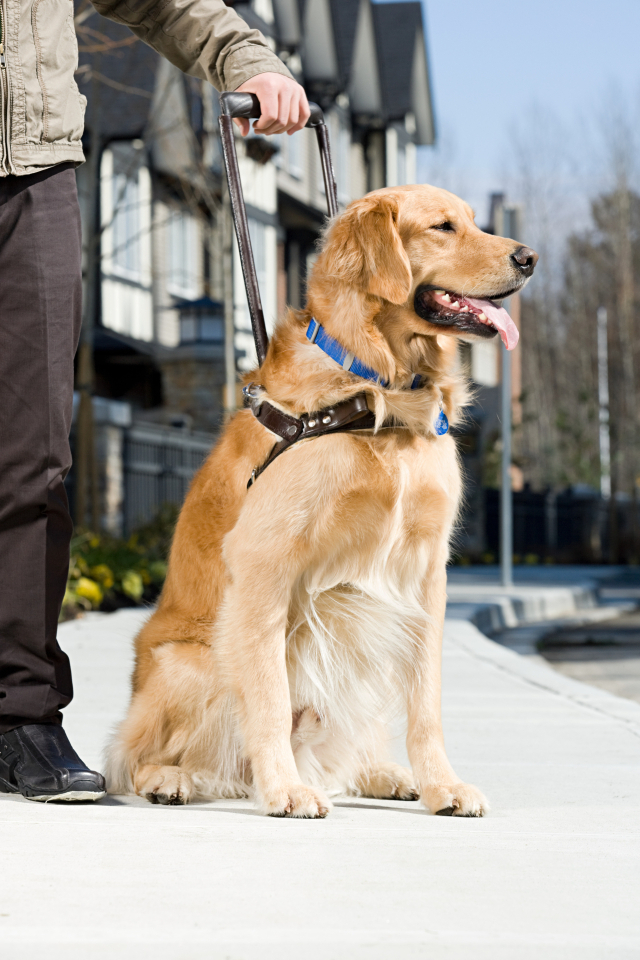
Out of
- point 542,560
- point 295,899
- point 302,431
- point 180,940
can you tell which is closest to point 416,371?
point 302,431

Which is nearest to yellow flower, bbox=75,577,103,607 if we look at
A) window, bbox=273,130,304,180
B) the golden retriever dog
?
the golden retriever dog

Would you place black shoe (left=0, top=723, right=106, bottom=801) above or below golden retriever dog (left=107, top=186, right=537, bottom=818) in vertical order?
below

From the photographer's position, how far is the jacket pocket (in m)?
2.98

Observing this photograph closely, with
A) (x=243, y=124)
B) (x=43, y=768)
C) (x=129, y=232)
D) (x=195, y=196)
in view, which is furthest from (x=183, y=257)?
(x=43, y=768)

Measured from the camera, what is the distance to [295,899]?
204 centimetres

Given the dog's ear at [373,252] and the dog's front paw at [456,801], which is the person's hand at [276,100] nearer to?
the dog's ear at [373,252]

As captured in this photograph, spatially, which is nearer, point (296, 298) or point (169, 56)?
point (169, 56)

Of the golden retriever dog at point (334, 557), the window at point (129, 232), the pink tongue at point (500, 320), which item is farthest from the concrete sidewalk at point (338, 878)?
the window at point (129, 232)

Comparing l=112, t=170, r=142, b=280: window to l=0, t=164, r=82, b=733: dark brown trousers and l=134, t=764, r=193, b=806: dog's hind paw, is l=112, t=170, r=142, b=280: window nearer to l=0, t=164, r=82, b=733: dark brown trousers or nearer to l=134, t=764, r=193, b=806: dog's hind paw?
l=0, t=164, r=82, b=733: dark brown trousers

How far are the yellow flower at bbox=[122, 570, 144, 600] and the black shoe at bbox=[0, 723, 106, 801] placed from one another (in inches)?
242

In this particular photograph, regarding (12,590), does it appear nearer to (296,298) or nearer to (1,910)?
(1,910)

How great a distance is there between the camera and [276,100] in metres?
3.13

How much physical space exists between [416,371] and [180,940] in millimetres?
1742

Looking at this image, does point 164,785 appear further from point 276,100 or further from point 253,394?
point 276,100
